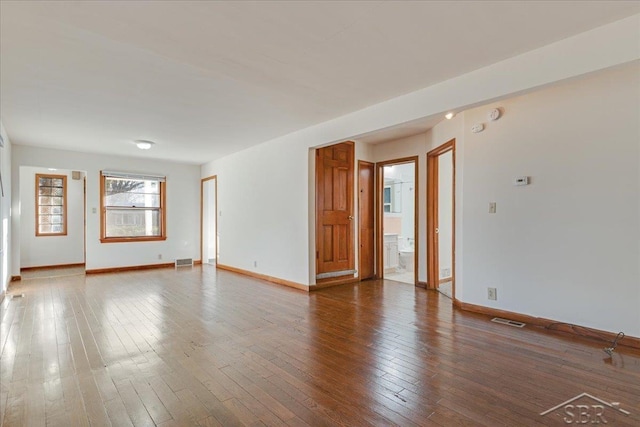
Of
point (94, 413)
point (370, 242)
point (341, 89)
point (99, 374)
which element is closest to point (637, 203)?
point (341, 89)

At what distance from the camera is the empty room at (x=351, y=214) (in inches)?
80.2

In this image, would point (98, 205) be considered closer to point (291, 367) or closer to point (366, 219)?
point (366, 219)

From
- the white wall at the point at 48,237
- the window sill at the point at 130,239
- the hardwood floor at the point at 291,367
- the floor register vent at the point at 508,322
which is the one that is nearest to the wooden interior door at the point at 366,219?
the hardwood floor at the point at 291,367

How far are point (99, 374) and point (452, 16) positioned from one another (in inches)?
137

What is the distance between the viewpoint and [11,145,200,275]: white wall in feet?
19.7

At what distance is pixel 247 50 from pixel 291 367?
2483 millimetres

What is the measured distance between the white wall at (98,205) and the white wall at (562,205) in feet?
Answer: 21.2

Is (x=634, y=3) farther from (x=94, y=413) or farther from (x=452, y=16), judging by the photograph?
(x=94, y=413)

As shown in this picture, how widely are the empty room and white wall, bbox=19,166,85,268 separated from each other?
1.63m

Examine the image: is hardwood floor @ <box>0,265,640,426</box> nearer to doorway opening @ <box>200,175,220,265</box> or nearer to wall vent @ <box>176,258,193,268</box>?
wall vent @ <box>176,258,193,268</box>

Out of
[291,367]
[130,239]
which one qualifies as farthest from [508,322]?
[130,239]

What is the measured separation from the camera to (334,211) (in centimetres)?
547

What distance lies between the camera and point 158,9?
2029 mm

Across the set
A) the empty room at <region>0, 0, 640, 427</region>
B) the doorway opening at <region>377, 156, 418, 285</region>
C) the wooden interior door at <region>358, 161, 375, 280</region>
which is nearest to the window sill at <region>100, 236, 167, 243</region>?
the empty room at <region>0, 0, 640, 427</region>
